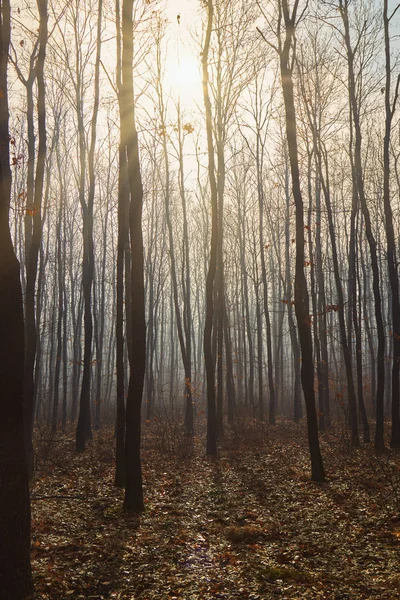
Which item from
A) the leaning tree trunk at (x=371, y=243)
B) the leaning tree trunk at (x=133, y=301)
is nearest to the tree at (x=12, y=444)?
the leaning tree trunk at (x=133, y=301)

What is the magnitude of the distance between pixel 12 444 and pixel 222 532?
329cm

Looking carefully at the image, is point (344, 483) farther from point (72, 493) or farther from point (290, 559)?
point (72, 493)

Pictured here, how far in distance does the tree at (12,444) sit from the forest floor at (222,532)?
0.39 m

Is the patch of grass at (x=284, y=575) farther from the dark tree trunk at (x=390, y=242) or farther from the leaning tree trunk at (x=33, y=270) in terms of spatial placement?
the dark tree trunk at (x=390, y=242)

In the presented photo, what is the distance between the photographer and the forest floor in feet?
13.4

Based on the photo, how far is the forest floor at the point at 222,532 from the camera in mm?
4078

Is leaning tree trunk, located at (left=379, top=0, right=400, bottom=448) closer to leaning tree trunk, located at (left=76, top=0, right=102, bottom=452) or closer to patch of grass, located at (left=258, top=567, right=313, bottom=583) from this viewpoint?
leaning tree trunk, located at (left=76, top=0, right=102, bottom=452)

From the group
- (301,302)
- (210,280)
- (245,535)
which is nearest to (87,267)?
(210,280)

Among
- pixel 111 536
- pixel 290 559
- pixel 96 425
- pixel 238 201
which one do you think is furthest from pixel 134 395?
pixel 238 201

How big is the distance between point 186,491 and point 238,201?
13880 mm

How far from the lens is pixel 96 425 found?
16891 mm

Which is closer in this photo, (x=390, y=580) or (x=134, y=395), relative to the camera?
(x=390, y=580)

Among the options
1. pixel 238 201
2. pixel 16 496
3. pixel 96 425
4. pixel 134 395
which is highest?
pixel 238 201

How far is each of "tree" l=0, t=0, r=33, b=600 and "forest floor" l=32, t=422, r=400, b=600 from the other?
389mm
